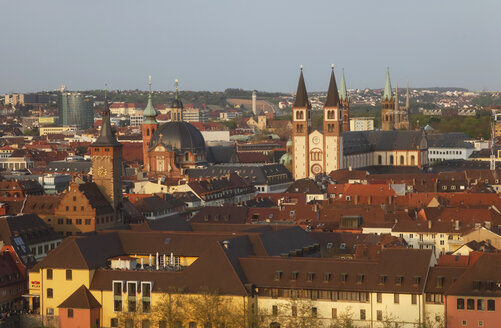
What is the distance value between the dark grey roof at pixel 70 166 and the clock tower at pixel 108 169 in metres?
65.9

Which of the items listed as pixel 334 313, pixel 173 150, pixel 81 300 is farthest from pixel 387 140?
pixel 334 313

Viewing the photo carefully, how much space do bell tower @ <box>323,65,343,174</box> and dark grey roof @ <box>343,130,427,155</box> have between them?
28.3ft

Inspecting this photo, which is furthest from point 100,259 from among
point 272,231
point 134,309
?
point 272,231

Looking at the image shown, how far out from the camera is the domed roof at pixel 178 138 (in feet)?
566

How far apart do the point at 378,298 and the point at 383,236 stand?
25.9 m

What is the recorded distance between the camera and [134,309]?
2933 inches

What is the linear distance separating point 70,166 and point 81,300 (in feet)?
358

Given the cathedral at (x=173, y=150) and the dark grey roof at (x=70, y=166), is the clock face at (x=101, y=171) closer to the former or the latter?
the cathedral at (x=173, y=150)

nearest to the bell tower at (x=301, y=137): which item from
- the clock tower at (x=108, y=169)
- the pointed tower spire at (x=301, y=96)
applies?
the pointed tower spire at (x=301, y=96)

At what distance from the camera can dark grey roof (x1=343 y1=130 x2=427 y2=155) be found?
187775mm

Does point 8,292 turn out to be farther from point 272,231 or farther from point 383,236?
point 383,236

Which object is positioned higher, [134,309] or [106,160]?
[106,160]

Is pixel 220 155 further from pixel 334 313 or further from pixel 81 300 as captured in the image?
pixel 334 313

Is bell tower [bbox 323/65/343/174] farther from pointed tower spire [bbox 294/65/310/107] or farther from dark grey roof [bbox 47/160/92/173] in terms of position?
dark grey roof [bbox 47/160/92/173]
